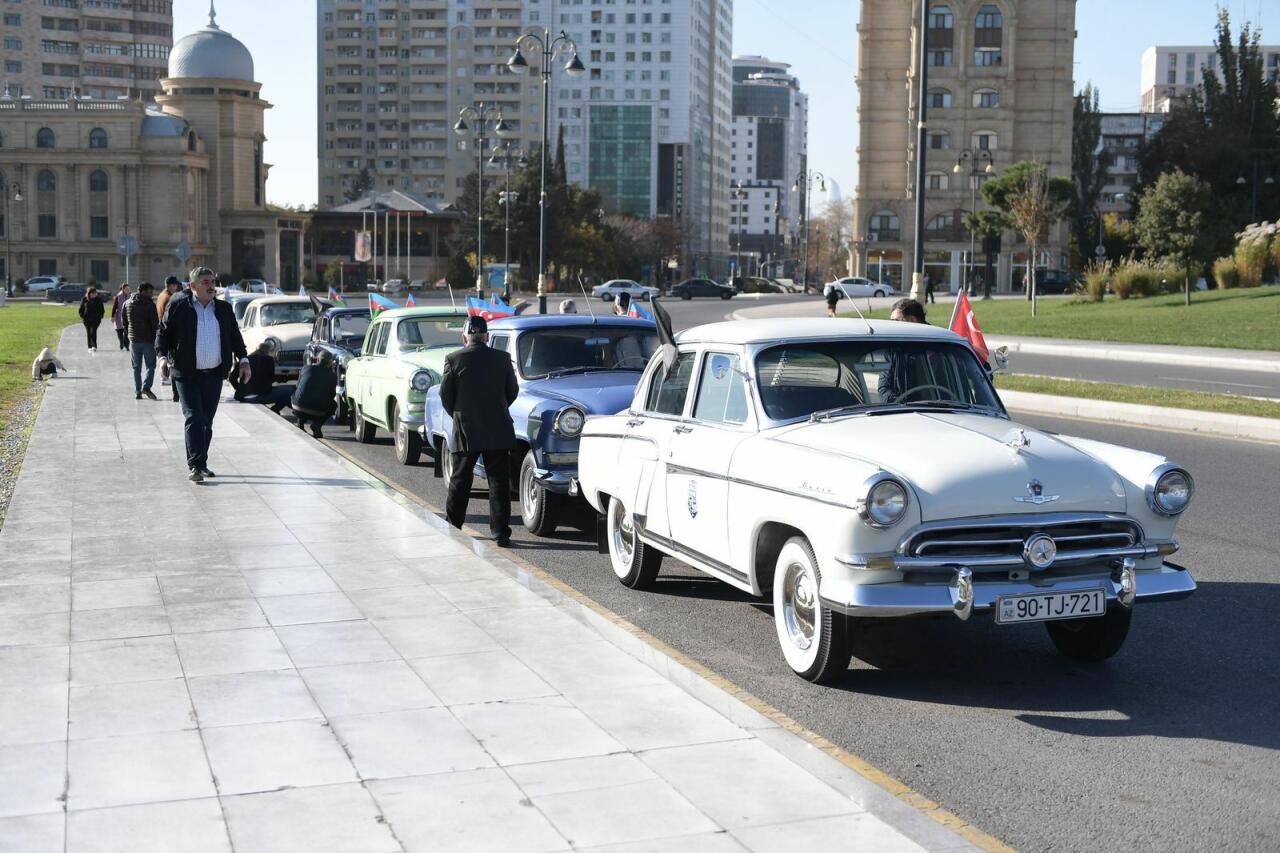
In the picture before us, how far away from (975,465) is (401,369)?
9.75 m

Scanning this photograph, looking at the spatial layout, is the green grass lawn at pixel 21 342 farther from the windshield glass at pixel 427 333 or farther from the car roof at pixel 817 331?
the car roof at pixel 817 331

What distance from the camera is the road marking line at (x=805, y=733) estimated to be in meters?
4.94

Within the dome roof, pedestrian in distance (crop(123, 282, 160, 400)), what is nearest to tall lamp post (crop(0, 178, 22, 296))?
the dome roof

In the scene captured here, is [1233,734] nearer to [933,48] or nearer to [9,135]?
[933,48]

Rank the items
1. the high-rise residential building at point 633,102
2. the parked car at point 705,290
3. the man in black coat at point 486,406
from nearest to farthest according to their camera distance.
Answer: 1. the man in black coat at point 486,406
2. the parked car at point 705,290
3. the high-rise residential building at point 633,102

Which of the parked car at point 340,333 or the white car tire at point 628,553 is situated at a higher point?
the parked car at point 340,333

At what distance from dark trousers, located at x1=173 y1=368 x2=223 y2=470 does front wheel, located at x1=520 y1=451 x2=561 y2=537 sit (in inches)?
138

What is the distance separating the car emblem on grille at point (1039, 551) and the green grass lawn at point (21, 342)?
613 inches

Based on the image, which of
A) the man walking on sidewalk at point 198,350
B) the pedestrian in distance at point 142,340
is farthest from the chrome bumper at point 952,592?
the pedestrian in distance at point 142,340

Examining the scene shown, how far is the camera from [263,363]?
1614cm

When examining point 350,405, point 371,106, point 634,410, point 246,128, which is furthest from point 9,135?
point 634,410

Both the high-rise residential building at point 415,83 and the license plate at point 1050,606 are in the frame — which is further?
the high-rise residential building at point 415,83

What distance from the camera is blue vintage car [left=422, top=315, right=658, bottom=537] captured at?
10.9 metres

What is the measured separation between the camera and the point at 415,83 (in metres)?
178
